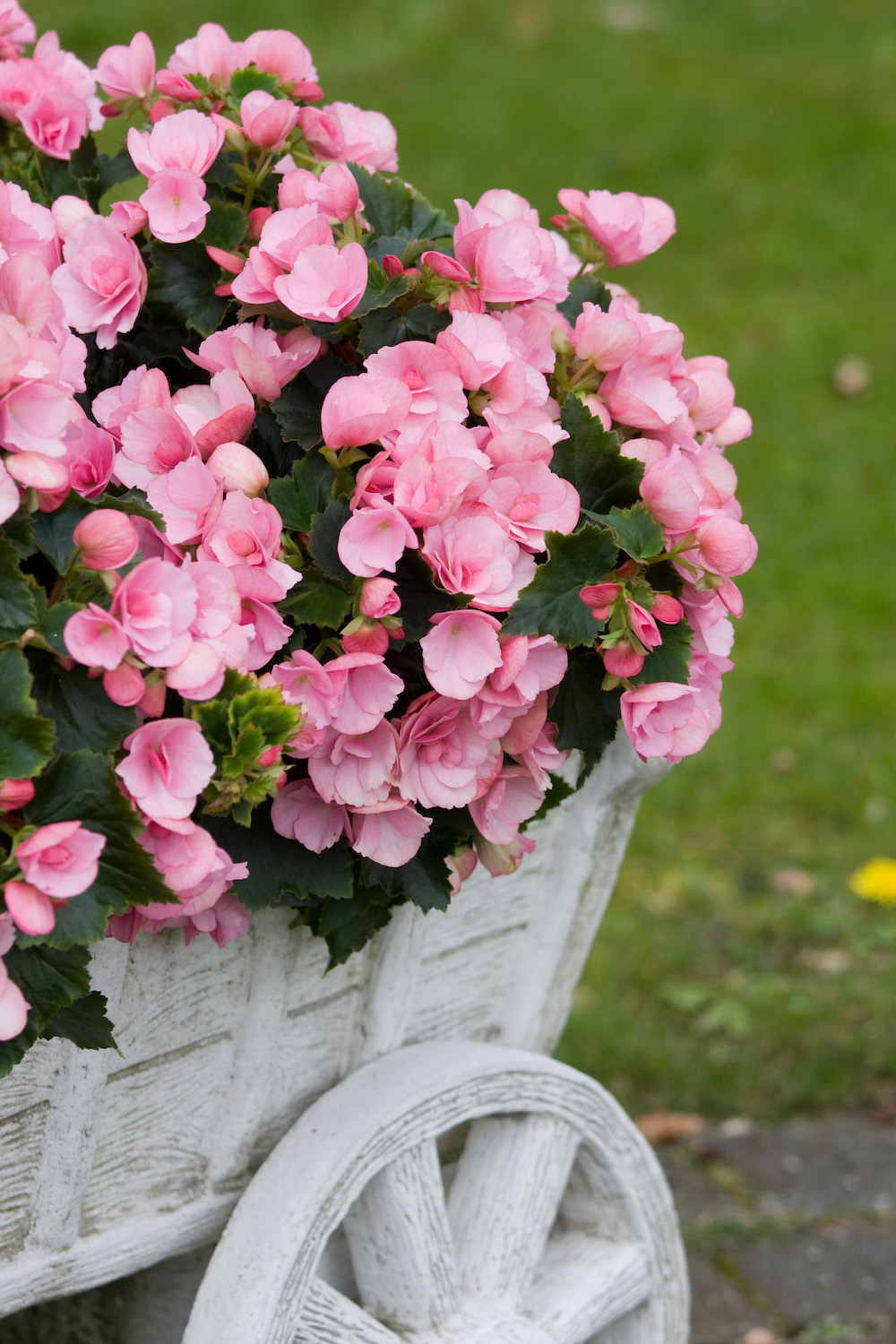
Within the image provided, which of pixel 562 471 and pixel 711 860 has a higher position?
pixel 562 471

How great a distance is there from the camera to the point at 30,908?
2.82 feet

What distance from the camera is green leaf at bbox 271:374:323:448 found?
→ 1080 mm

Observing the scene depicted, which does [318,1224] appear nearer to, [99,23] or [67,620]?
[67,620]

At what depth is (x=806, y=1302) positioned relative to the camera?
80.4 inches

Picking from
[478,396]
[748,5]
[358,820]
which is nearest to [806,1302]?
[358,820]

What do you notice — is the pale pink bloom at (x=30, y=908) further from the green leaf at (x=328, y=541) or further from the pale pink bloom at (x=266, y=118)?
the pale pink bloom at (x=266, y=118)

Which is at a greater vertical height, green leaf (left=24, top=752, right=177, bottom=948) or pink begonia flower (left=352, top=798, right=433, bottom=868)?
green leaf (left=24, top=752, right=177, bottom=948)

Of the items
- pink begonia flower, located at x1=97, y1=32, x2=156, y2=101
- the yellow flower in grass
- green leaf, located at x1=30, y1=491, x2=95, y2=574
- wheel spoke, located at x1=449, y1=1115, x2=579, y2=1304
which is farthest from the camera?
the yellow flower in grass

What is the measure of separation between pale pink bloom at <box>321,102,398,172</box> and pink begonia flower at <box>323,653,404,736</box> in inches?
22.0

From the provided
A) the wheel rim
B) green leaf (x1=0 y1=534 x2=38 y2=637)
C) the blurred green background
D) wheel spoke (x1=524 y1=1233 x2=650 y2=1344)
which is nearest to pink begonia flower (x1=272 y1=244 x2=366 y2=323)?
→ green leaf (x1=0 y1=534 x2=38 y2=637)

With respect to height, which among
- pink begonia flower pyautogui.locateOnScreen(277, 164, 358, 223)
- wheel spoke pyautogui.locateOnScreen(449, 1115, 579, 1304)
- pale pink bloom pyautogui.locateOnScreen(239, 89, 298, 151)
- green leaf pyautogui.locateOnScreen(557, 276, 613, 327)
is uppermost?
pale pink bloom pyautogui.locateOnScreen(239, 89, 298, 151)

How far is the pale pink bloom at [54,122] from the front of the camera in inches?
51.5

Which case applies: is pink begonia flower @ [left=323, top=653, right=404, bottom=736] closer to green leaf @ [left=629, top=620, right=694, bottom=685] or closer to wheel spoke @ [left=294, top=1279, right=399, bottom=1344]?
green leaf @ [left=629, top=620, right=694, bottom=685]

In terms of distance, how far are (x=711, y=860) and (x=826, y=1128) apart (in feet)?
2.28
